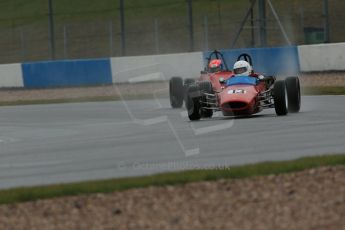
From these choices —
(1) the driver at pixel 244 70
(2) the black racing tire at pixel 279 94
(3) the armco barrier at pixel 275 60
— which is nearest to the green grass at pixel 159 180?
(2) the black racing tire at pixel 279 94

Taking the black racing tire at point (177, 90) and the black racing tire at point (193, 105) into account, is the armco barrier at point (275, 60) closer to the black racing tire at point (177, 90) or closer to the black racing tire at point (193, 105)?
the black racing tire at point (177, 90)

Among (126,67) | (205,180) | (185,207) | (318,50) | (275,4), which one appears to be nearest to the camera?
(185,207)

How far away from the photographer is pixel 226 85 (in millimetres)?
18922

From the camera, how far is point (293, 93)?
1880cm

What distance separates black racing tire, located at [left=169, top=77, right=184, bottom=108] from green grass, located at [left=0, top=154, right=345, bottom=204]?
1108 centimetres

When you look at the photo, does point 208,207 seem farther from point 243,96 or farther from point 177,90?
point 177,90

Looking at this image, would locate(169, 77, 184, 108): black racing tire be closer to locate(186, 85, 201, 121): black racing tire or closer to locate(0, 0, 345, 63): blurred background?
locate(186, 85, 201, 121): black racing tire

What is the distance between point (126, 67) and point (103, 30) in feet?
44.8

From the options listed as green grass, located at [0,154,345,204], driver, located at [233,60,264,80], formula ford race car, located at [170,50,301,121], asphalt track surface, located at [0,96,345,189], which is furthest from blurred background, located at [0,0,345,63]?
green grass, located at [0,154,345,204]

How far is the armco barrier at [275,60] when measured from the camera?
29000mm

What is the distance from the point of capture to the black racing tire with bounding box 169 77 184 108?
72.7 ft

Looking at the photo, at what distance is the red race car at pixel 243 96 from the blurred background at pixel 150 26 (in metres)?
15.6

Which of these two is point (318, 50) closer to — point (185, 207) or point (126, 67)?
point (126, 67)

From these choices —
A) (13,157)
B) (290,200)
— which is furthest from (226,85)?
(290,200)
